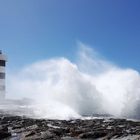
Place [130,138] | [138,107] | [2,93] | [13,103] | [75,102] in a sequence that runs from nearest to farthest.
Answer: [130,138] → [2,93] → [13,103] → [75,102] → [138,107]

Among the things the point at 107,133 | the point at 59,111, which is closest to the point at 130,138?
the point at 107,133

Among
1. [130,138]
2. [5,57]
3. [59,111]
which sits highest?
[5,57]

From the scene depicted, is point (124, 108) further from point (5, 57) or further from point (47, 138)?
point (47, 138)

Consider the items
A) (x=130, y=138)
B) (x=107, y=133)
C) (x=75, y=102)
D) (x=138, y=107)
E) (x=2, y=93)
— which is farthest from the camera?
(x=138, y=107)

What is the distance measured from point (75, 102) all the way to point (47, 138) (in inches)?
1911

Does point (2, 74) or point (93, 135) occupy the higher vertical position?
point (2, 74)

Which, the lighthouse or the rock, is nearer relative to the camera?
the rock

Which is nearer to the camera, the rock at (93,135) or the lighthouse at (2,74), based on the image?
the rock at (93,135)

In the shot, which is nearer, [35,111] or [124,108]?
[35,111]

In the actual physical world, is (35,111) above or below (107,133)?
above

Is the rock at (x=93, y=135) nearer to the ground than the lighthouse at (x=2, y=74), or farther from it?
nearer to the ground

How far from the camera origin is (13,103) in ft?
221

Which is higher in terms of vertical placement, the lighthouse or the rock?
the lighthouse

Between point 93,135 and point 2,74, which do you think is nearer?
point 93,135
